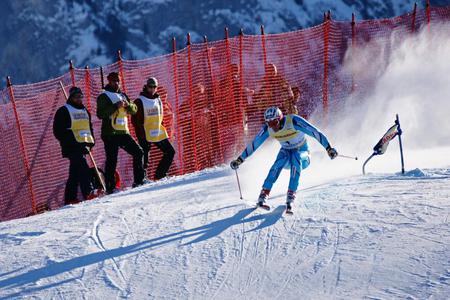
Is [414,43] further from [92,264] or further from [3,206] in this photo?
Result: [92,264]

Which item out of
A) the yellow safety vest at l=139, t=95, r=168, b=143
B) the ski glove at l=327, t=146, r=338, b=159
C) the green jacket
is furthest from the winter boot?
the yellow safety vest at l=139, t=95, r=168, b=143

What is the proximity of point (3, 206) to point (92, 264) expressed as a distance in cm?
487

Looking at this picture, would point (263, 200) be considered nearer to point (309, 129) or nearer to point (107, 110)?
point (309, 129)

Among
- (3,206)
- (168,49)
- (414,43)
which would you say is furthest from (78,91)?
(168,49)

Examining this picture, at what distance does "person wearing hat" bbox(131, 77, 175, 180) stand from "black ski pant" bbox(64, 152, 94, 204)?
111 centimetres

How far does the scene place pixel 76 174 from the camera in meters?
9.31

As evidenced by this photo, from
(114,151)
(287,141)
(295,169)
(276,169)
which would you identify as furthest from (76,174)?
(295,169)

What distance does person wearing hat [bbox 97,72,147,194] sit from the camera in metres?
9.49

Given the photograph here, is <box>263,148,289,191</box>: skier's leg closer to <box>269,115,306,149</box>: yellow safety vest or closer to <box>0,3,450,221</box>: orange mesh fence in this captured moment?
<box>269,115,306,149</box>: yellow safety vest

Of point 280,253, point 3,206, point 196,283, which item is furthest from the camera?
point 3,206

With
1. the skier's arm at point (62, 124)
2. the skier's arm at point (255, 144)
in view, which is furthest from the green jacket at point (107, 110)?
the skier's arm at point (255, 144)

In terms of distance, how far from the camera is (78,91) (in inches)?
369

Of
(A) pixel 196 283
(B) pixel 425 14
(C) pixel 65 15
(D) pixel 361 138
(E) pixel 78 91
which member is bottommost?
(A) pixel 196 283

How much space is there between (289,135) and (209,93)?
3926 mm
